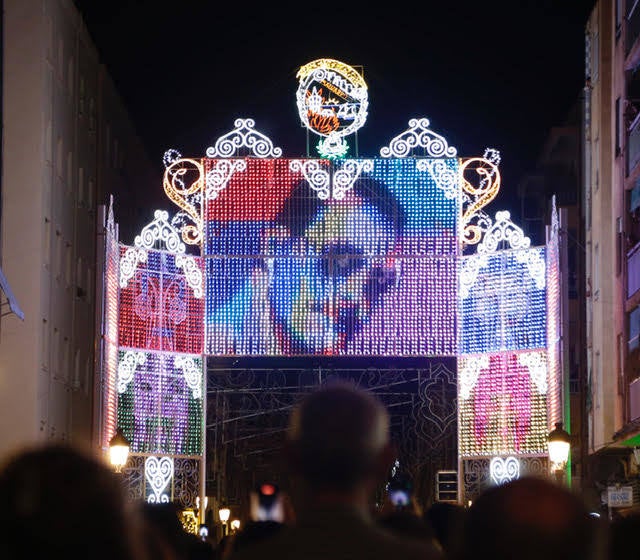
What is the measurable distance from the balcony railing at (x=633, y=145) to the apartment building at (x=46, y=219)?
11.0 metres

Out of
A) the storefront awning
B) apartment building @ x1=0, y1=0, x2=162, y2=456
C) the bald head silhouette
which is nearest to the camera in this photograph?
the bald head silhouette

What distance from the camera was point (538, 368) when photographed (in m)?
32.8

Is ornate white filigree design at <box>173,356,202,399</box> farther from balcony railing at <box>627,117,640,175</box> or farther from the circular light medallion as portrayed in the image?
balcony railing at <box>627,117,640,175</box>

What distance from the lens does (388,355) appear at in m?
32.9

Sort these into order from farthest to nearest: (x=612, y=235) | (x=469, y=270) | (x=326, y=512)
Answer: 1. (x=612, y=235)
2. (x=469, y=270)
3. (x=326, y=512)

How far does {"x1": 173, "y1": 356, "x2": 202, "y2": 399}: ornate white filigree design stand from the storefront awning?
3580 mm

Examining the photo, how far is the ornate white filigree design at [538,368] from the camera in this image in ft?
107

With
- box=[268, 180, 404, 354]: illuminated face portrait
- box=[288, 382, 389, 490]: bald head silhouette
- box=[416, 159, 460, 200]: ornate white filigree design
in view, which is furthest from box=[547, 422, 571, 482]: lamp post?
box=[288, 382, 389, 490]: bald head silhouette

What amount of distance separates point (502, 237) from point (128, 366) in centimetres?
785

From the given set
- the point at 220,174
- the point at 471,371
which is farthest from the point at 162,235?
the point at 471,371

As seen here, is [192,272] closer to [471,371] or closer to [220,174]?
[220,174]

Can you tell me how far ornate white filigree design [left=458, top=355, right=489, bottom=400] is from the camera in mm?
33219

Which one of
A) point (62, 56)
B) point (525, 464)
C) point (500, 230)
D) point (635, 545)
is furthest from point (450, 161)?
point (635, 545)

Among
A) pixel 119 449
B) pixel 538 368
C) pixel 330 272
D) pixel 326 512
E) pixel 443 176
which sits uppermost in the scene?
pixel 443 176
